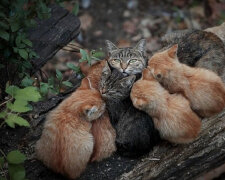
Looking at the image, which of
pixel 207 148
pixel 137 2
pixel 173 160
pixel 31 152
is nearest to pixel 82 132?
pixel 31 152

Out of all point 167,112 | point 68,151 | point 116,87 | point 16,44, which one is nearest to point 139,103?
point 167,112

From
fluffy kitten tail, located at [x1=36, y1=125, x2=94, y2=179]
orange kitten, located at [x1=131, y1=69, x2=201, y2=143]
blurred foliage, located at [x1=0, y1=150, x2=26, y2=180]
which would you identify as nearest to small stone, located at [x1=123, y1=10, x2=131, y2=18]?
orange kitten, located at [x1=131, y1=69, x2=201, y2=143]

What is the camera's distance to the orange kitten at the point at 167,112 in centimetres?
388

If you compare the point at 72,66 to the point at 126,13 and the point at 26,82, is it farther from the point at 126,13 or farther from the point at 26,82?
the point at 126,13

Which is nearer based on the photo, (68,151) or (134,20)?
(68,151)

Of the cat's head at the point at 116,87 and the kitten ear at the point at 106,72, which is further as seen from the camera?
the kitten ear at the point at 106,72

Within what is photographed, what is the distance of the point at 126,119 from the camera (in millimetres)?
4141

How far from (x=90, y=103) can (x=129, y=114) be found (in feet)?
1.42

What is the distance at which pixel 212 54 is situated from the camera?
184 inches

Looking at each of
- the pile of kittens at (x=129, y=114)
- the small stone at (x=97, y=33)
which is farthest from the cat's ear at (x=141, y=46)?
the small stone at (x=97, y=33)

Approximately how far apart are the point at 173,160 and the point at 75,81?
197cm

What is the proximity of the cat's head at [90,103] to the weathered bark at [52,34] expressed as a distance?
0.99m

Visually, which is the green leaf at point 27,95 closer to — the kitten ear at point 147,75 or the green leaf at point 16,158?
the green leaf at point 16,158

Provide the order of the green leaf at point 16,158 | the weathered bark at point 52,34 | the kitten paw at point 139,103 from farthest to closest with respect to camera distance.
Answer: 1. the weathered bark at point 52,34
2. the kitten paw at point 139,103
3. the green leaf at point 16,158
